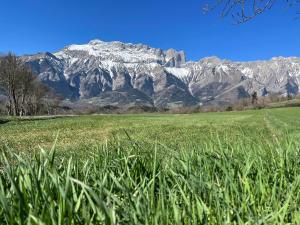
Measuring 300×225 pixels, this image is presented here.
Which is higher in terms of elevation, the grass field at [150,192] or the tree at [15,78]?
the tree at [15,78]

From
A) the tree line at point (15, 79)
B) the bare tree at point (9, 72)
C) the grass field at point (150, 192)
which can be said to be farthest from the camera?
the tree line at point (15, 79)

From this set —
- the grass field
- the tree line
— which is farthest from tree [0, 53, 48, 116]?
the grass field

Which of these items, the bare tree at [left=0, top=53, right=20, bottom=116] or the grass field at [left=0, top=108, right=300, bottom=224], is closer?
the grass field at [left=0, top=108, right=300, bottom=224]

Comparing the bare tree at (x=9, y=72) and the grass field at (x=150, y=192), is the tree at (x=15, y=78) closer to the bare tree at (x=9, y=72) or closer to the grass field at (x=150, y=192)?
the bare tree at (x=9, y=72)

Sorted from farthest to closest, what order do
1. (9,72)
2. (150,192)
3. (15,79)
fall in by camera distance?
1. (15,79)
2. (9,72)
3. (150,192)

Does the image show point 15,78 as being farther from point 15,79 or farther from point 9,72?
point 9,72

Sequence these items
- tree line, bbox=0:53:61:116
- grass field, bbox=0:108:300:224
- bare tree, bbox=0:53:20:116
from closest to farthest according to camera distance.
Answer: grass field, bbox=0:108:300:224, bare tree, bbox=0:53:20:116, tree line, bbox=0:53:61:116

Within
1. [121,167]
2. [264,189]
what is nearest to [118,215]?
[264,189]

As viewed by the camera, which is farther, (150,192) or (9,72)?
(9,72)

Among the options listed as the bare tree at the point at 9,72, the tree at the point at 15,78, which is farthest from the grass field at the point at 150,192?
the tree at the point at 15,78

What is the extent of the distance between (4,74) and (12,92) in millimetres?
5902

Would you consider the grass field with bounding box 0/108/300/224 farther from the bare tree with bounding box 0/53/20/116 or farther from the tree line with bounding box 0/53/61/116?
the tree line with bounding box 0/53/61/116

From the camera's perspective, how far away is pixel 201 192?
11.9 ft

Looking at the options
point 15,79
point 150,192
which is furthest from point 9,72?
point 150,192
